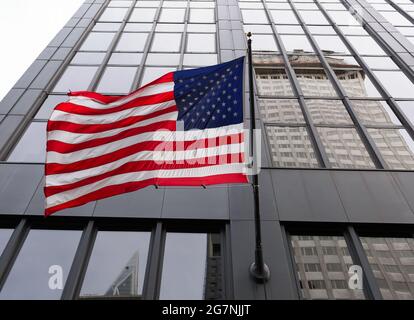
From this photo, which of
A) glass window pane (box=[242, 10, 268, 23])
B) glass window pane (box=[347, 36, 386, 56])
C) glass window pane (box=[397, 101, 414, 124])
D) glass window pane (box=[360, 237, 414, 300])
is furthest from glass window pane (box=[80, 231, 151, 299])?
glass window pane (box=[242, 10, 268, 23])

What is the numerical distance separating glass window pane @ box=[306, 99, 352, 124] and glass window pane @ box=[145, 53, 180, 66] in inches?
238

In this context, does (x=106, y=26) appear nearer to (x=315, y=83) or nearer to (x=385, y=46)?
(x=315, y=83)

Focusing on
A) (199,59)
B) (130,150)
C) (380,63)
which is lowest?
(130,150)

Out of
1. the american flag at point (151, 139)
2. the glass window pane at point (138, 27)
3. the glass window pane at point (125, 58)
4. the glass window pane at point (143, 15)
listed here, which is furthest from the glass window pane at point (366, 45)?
the american flag at point (151, 139)

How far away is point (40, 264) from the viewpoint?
7.08 meters

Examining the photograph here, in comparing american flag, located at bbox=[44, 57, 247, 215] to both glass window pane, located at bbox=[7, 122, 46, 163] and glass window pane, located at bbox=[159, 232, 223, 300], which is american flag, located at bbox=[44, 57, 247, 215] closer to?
glass window pane, located at bbox=[159, 232, 223, 300]

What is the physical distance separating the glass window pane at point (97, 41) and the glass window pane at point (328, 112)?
9731mm

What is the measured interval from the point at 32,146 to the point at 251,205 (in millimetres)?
6939

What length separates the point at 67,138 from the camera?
627 cm

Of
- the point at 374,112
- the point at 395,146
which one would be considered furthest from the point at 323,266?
the point at 374,112

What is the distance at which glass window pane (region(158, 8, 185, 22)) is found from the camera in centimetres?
1780

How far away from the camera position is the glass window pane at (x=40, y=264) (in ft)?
21.7

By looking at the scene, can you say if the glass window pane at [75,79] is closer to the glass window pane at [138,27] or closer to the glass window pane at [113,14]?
the glass window pane at [138,27]

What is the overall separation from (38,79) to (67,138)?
24.0 ft
